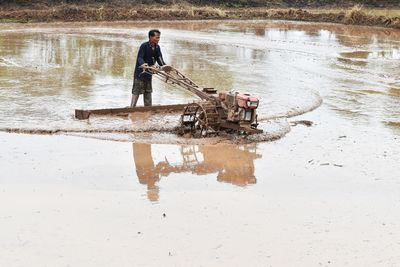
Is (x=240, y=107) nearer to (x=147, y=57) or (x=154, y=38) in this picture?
(x=154, y=38)

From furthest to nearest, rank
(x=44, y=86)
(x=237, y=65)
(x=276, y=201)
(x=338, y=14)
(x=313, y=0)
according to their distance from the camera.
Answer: (x=313, y=0) < (x=338, y=14) < (x=237, y=65) < (x=44, y=86) < (x=276, y=201)

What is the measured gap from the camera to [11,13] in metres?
32.3

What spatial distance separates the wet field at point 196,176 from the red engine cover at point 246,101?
70 cm

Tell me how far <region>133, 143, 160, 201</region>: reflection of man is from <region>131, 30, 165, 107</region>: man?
5.64 ft

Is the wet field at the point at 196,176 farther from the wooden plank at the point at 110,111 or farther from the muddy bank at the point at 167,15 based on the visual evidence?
the muddy bank at the point at 167,15

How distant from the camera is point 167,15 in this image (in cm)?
3525

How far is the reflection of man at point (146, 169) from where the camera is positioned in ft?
25.3

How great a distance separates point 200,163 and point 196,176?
0.60 meters

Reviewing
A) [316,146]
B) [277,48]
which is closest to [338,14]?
[277,48]

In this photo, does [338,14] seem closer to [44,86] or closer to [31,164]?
[44,86]

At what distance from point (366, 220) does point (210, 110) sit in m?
3.71

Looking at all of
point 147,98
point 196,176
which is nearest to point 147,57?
point 147,98

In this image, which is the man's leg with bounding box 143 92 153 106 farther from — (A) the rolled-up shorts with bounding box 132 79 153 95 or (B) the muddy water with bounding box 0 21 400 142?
(B) the muddy water with bounding box 0 21 400 142

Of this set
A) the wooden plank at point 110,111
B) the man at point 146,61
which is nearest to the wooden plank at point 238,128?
the wooden plank at point 110,111
